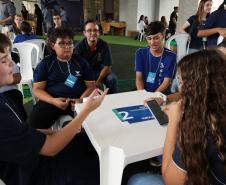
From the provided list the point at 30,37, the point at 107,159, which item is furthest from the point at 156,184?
the point at 30,37

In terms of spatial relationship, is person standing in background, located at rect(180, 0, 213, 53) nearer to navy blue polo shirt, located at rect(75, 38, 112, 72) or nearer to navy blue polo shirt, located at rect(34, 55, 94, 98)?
navy blue polo shirt, located at rect(75, 38, 112, 72)

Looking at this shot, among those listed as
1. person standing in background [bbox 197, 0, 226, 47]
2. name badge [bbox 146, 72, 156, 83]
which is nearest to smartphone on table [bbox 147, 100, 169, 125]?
name badge [bbox 146, 72, 156, 83]

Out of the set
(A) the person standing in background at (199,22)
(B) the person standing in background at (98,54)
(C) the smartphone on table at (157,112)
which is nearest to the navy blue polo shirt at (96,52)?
(B) the person standing in background at (98,54)

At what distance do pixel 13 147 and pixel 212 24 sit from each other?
2.84 m

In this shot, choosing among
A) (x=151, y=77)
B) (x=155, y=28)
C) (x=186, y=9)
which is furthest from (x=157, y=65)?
(x=186, y=9)

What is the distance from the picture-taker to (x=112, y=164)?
1.13 meters

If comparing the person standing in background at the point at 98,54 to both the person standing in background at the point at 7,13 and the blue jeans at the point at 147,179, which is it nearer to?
the blue jeans at the point at 147,179

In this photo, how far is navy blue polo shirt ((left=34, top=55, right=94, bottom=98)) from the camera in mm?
2211

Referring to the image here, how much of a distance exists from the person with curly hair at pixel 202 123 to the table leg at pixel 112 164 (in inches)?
11.4

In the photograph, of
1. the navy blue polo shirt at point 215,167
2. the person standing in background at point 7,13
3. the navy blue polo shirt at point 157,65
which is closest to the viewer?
the navy blue polo shirt at point 215,167

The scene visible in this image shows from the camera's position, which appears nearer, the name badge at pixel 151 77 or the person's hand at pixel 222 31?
the name badge at pixel 151 77

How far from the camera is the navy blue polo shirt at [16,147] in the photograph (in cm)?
90

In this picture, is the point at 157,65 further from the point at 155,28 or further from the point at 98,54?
the point at 98,54

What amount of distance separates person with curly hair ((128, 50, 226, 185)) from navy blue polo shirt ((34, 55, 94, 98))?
150 cm
